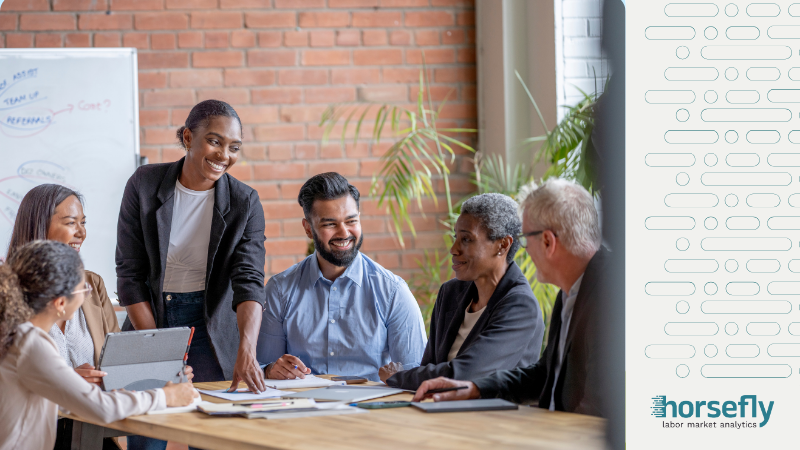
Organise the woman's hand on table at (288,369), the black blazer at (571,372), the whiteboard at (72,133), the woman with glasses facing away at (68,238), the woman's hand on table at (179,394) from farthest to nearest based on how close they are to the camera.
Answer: the whiteboard at (72,133)
the woman with glasses facing away at (68,238)
the woman's hand on table at (288,369)
the woman's hand on table at (179,394)
the black blazer at (571,372)

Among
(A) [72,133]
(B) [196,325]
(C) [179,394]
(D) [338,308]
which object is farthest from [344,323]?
(A) [72,133]

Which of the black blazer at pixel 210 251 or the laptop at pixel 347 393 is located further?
the black blazer at pixel 210 251

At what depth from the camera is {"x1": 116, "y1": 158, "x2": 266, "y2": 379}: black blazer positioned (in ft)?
6.43

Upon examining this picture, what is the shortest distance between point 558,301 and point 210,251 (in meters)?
0.98

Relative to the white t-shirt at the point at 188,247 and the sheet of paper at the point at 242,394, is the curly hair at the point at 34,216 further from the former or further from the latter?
the sheet of paper at the point at 242,394

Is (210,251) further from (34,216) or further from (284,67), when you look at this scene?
(284,67)

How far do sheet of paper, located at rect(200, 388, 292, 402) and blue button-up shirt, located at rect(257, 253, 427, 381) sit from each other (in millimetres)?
370

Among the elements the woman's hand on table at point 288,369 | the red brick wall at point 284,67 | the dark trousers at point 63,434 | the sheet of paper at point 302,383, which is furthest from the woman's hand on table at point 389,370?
the red brick wall at point 284,67

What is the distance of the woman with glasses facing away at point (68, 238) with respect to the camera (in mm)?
1938
